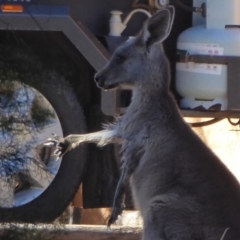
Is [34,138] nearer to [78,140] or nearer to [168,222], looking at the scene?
[78,140]

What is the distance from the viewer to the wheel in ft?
16.0

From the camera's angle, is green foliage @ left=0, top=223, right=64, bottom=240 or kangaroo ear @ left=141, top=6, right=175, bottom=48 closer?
green foliage @ left=0, top=223, right=64, bottom=240

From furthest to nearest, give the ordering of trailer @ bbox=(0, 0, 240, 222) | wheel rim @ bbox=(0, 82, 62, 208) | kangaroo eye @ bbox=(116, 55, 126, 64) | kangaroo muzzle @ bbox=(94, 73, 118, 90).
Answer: trailer @ bbox=(0, 0, 240, 222) < kangaroo eye @ bbox=(116, 55, 126, 64) < kangaroo muzzle @ bbox=(94, 73, 118, 90) < wheel rim @ bbox=(0, 82, 62, 208)

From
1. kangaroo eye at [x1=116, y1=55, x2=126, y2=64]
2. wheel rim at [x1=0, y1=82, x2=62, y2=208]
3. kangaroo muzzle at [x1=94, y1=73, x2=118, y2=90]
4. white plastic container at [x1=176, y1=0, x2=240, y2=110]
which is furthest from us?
white plastic container at [x1=176, y1=0, x2=240, y2=110]

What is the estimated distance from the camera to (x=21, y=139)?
198 inches

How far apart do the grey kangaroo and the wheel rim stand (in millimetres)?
205

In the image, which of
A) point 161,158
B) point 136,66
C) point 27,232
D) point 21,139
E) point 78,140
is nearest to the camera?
point 27,232

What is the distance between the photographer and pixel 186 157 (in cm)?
506

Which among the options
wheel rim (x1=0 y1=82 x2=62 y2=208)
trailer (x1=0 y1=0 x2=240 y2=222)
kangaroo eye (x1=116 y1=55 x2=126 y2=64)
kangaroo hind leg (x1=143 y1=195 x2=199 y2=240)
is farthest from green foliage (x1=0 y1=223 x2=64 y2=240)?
kangaroo eye (x1=116 y1=55 x2=126 y2=64)

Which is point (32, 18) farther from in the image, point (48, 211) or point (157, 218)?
point (157, 218)

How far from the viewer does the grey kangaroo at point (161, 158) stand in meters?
4.82

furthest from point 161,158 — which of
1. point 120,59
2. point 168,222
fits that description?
point 120,59

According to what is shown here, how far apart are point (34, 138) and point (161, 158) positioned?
731mm

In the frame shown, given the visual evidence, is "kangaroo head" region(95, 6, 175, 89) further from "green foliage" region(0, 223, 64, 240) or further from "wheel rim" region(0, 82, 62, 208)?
"green foliage" region(0, 223, 64, 240)
